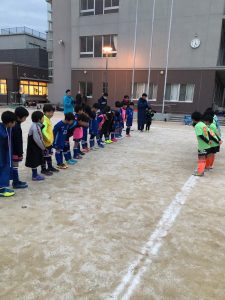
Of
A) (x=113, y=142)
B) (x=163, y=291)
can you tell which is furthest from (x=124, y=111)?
(x=163, y=291)

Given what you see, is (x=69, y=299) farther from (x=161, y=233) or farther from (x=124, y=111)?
(x=124, y=111)

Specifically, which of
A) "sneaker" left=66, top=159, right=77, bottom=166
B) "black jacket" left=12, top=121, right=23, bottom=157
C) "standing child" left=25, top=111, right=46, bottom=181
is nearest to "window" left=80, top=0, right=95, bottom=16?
"sneaker" left=66, top=159, right=77, bottom=166

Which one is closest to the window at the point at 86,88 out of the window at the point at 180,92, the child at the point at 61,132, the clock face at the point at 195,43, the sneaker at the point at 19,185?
the window at the point at 180,92

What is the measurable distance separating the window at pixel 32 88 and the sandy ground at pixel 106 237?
1188 inches

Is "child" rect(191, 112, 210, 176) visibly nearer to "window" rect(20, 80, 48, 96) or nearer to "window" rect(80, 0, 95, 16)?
"window" rect(80, 0, 95, 16)

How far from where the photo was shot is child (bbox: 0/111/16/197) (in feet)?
12.9

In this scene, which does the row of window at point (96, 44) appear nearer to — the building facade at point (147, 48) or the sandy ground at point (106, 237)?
the building facade at point (147, 48)

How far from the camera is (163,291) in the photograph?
7.46ft

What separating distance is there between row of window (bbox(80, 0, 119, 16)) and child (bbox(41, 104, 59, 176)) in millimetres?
18547

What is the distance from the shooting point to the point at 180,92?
19781 mm

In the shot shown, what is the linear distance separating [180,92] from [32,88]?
852 inches

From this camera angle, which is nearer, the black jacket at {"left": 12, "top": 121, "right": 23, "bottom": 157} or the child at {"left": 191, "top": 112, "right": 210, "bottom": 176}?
the black jacket at {"left": 12, "top": 121, "right": 23, "bottom": 157}

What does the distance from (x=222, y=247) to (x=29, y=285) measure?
205 cm

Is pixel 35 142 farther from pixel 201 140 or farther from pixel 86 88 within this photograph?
pixel 86 88
